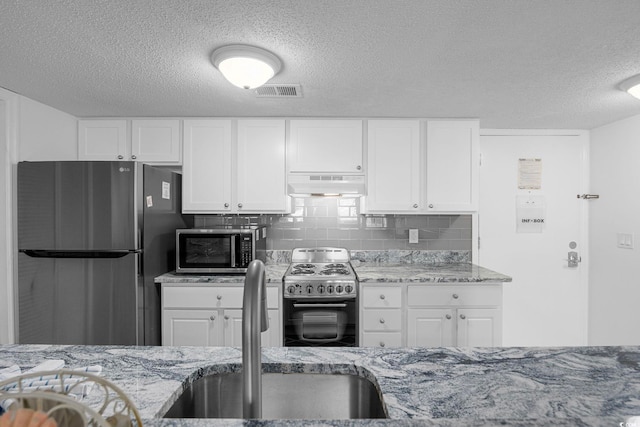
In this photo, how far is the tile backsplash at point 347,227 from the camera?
3176mm

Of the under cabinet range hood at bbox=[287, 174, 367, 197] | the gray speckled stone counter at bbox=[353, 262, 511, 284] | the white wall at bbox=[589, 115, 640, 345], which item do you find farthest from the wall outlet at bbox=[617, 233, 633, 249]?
the under cabinet range hood at bbox=[287, 174, 367, 197]

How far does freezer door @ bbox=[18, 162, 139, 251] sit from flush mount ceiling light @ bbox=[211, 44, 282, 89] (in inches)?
42.3

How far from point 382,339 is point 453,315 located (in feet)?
1.93

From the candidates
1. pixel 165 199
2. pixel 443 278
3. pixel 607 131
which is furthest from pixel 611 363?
pixel 607 131

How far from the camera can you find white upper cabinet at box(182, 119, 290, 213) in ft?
9.37

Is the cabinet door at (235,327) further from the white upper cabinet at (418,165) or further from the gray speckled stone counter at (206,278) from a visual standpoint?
the white upper cabinet at (418,165)

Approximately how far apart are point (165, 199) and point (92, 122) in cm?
104

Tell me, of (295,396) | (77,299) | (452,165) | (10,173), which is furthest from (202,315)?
(452,165)

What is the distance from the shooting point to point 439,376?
0.91m

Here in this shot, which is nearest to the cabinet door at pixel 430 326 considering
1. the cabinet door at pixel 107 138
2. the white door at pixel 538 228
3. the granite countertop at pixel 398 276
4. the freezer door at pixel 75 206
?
the granite countertop at pixel 398 276

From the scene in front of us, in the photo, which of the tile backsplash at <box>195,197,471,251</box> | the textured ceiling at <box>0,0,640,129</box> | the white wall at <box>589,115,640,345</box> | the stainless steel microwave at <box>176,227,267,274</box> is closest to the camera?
the textured ceiling at <box>0,0,640,129</box>

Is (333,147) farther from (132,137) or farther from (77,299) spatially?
(77,299)

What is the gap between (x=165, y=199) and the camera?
263 cm

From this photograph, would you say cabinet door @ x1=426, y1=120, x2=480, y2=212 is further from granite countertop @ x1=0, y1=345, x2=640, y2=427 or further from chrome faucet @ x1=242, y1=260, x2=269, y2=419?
chrome faucet @ x1=242, y1=260, x2=269, y2=419
